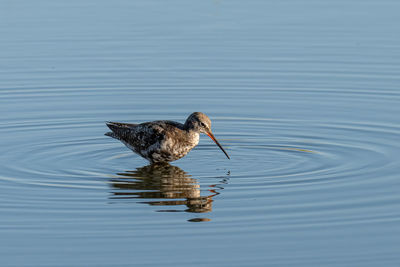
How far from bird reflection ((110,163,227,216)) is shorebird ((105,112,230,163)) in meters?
0.28

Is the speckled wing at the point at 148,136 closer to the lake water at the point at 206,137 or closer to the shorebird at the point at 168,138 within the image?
the shorebird at the point at 168,138

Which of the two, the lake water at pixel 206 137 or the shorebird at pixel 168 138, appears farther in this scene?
the shorebird at pixel 168 138

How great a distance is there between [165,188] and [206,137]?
11.6ft

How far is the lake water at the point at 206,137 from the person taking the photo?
10.8 m

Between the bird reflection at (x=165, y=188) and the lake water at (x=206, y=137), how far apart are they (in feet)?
0.14

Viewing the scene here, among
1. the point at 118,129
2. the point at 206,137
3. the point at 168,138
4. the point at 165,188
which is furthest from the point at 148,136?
the point at 206,137

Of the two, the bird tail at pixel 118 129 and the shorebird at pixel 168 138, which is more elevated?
the bird tail at pixel 118 129

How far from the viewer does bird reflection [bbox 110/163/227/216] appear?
12.7 meters

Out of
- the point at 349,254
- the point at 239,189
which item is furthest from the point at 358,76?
the point at 349,254

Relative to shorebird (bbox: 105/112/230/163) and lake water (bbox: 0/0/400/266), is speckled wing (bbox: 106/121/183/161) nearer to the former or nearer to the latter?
A: shorebird (bbox: 105/112/230/163)

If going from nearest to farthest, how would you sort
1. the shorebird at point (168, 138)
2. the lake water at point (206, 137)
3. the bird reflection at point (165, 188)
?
1. the lake water at point (206, 137)
2. the bird reflection at point (165, 188)
3. the shorebird at point (168, 138)

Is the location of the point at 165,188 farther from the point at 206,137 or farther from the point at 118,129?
the point at 206,137

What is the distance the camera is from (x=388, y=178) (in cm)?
1356

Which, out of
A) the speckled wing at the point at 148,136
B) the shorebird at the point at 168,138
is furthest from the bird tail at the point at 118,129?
the shorebird at the point at 168,138
